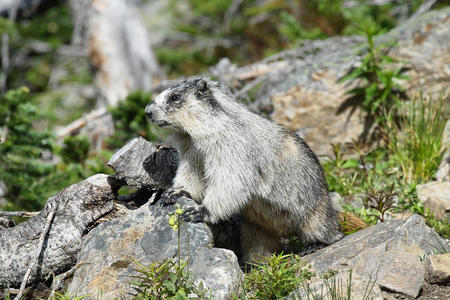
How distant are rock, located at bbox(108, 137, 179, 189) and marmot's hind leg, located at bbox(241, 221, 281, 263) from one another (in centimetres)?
120

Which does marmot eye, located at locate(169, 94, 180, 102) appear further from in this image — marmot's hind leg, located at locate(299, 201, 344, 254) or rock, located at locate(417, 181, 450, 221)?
rock, located at locate(417, 181, 450, 221)

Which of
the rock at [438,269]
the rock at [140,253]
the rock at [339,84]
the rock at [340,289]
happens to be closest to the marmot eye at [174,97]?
the rock at [140,253]

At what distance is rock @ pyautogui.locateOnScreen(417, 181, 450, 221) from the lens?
18.7 ft

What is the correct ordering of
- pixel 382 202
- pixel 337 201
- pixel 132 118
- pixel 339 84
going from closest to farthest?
pixel 382 202 < pixel 337 201 < pixel 339 84 < pixel 132 118

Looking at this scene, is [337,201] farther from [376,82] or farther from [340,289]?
[340,289]

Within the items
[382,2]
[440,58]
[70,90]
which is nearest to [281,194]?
[440,58]

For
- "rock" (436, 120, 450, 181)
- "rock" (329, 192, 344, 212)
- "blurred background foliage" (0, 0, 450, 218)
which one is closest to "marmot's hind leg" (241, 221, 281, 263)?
"rock" (329, 192, 344, 212)

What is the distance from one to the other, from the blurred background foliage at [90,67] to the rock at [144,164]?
1936 mm

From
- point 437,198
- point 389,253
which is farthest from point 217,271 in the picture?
point 437,198

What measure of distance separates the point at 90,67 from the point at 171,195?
8809 millimetres

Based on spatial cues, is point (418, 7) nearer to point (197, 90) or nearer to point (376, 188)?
point (376, 188)

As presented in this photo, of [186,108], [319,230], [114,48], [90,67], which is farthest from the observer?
[90,67]

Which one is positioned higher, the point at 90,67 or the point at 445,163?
the point at 90,67

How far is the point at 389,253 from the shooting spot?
182 inches
